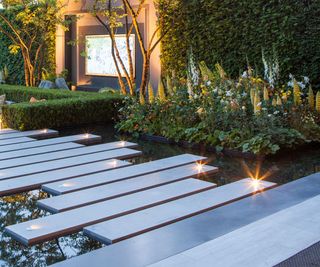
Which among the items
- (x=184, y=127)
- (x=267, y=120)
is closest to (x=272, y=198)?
(x=267, y=120)

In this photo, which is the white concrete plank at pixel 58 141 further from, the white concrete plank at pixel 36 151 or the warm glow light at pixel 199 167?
the warm glow light at pixel 199 167

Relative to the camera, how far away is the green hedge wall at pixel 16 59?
1321cm

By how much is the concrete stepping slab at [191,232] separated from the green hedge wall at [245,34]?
12.6 ft

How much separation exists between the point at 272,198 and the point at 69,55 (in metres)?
9.84

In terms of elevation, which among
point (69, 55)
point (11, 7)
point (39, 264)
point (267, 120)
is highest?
point (11, 7)

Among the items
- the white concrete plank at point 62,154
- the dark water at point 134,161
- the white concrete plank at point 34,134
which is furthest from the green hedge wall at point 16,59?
the white concrete plank at point 62,154

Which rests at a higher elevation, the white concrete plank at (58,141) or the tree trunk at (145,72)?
the tree trunk at (145,72)

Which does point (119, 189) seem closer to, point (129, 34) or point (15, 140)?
point (15, 140)

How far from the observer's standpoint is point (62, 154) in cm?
612

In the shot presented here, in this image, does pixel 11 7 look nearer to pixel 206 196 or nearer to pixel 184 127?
pixel 184 127

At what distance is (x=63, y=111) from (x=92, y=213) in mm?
4552

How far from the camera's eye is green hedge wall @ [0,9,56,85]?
43.3ft

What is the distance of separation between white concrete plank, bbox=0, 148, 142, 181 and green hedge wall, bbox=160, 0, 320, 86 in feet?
8.63

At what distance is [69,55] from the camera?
13.1 meters
